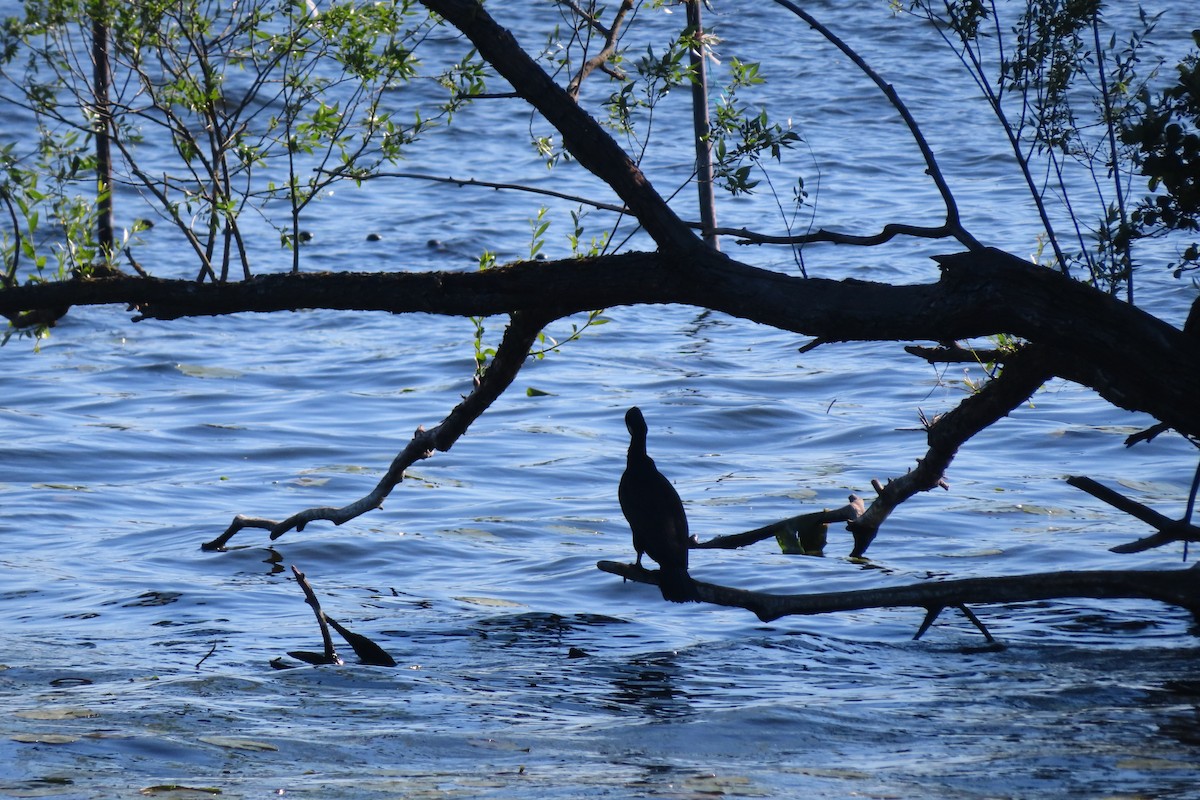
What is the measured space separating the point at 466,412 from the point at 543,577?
94.3 inches

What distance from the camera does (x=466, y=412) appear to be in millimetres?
6453

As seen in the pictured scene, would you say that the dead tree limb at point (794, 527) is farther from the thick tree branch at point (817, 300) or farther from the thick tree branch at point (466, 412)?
the thick tree branch at point (817, 300)

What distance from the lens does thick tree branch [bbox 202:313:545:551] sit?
19.1ft

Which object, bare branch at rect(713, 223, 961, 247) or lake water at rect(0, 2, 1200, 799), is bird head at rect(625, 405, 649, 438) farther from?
bare branch at rect(713, 223, 961, 247)

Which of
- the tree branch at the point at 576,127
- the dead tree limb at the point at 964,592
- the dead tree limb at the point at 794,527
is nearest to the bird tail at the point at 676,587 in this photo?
the dead tree limb at the point at 794,527

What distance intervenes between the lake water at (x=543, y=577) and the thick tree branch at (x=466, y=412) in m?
0.66

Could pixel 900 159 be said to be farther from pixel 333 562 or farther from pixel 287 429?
pixel 333 562

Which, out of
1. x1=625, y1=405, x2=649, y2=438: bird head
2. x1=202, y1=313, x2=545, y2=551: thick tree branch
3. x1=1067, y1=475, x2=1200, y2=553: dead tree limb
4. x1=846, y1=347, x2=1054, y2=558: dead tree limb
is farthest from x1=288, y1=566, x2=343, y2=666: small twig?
x1=1067, y1=475, x2=1200, y2=553: dead tree limb

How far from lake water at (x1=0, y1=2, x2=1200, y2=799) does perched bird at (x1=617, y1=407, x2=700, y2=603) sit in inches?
21.3

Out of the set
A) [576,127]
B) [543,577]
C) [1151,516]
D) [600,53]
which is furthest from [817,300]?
[543,577]

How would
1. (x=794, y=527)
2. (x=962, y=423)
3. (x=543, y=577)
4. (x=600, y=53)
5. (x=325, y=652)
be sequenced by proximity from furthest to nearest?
(x=543, y=577)
(x=794, y=527)
(x=600, y=53)
(x=325, y=652)
(x=962, y=423)

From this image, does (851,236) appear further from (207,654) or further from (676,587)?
(207,654)

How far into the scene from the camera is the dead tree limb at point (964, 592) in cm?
549

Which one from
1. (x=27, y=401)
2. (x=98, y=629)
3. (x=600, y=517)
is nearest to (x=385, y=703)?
(x=98, y=629)
